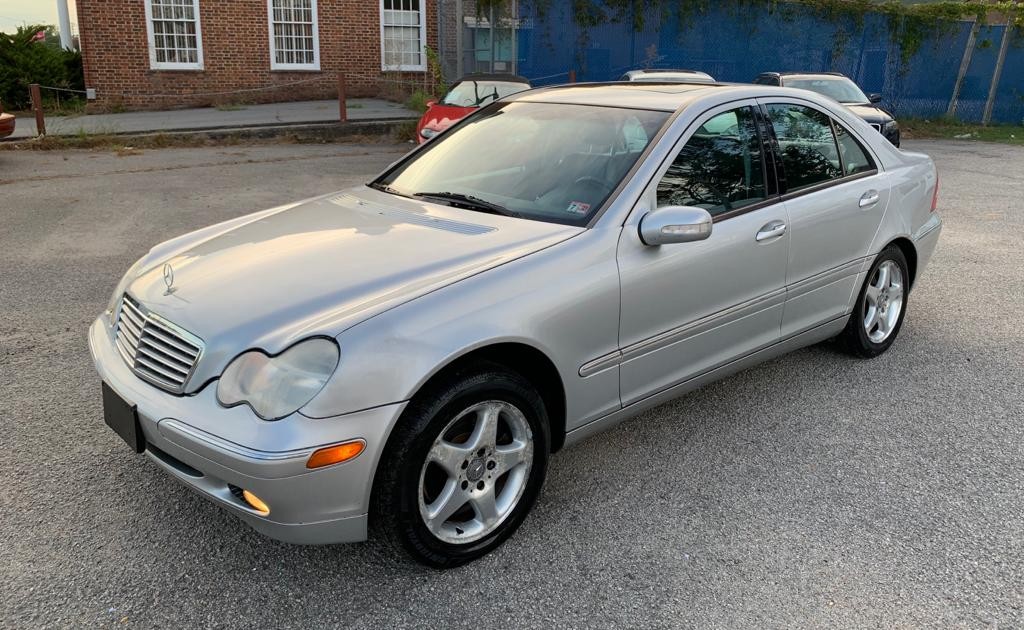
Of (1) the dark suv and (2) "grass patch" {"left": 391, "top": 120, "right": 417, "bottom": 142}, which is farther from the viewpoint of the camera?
(2) "grass patch" {"left": 391, "top": 120, "right": 417, "bottom": 142}

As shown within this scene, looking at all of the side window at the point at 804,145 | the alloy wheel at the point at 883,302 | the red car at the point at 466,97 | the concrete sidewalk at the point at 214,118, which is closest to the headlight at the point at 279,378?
the side window at the point at 804,145

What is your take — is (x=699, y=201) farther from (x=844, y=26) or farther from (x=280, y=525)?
(x=844, y=26)

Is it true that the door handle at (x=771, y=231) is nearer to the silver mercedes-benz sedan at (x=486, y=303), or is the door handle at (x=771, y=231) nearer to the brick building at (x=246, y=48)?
the silver mercedes-benz sedan at (x=486, y=303)

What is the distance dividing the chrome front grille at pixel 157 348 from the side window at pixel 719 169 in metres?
1.90

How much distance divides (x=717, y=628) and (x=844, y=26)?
826 inches

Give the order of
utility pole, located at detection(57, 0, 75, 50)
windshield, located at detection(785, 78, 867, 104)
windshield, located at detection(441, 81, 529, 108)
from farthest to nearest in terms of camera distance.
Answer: utility pole, located at detection(57, 0, 75, 50), windshield, located at detection(785, 78, 867, 104), windshield, located at detection(441, 81, 529, 108)

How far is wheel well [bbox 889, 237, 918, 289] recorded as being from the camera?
15.5 ft

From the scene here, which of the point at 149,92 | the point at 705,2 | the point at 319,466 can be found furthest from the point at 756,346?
the point at 149,92

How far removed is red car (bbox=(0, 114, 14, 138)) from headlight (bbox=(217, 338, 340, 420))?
11.4 m

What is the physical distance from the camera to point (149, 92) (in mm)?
18656

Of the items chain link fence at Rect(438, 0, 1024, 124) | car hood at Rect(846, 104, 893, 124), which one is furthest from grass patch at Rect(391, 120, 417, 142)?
car hood at Rect(846, 104, 893, 124)

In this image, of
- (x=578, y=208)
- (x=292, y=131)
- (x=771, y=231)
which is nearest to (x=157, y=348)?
(x=578, y=208)

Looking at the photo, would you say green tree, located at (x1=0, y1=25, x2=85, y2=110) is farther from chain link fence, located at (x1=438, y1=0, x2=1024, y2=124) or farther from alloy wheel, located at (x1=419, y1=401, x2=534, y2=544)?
alloy wheel, located at (x1=419, y1=401, x2=534, y2=544)

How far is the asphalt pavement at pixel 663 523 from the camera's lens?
8.71 ft
